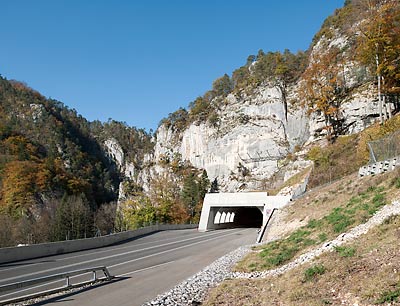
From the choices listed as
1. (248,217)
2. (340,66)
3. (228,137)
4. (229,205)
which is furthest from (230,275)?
(228,137)

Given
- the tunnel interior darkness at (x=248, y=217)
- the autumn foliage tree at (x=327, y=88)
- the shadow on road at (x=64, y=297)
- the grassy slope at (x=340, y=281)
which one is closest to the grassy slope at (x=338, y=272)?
the grassy slope at (x=340, y=281)

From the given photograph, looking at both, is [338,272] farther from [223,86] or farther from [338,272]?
[223,86]

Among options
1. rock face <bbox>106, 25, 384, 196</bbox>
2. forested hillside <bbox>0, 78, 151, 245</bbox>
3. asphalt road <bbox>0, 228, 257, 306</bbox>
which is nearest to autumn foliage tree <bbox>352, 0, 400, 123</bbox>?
rock face <bbox>106, 25, 384, 196</bbox>

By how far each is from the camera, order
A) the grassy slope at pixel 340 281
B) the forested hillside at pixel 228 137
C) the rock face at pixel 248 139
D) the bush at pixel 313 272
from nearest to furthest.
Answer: the grassy slope at pixel 340 281 → the bush at pixel 313 272 → the forested hillside at pixel 228 137 → the rock face at pixel 248 139

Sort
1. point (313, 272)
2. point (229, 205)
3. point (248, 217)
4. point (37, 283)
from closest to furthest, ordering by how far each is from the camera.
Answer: point (313, 272) → point (37, 283) → point (229, 205) → point (248, 217)

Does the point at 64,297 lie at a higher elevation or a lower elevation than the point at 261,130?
lower

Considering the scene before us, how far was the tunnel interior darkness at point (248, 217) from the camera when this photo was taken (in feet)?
205

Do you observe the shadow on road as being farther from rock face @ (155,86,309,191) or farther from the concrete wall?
rock face @ (155,86,309,191)

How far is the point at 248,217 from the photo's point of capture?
6781 centimetres

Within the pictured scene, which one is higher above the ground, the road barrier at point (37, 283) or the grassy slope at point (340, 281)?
the grassy slope at point (340, 281)

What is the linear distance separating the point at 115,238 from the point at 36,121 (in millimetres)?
126492

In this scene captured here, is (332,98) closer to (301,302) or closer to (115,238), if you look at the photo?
(115,238)

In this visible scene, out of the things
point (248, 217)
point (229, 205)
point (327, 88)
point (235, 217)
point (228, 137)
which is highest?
point (327, 88)

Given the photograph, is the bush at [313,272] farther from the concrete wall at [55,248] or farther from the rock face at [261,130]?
the rock face at [261,130]
